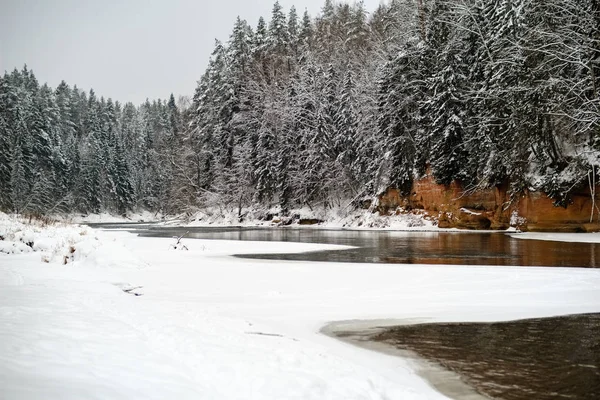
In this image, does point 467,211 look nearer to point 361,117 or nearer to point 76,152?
point 361,117

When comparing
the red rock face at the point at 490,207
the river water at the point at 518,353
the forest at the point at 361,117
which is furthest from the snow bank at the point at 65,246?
the red rock face at the point at 490,207

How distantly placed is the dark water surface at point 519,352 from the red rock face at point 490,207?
25637 mm

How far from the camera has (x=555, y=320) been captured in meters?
7.35

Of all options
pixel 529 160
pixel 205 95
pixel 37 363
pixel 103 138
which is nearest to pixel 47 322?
pixel 37 363

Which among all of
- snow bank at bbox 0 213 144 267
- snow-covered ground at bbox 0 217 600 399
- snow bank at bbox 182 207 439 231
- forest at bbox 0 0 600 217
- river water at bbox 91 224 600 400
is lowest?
river water at bbox 91 224 600 400

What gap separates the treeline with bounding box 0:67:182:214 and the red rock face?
3946 centimetres

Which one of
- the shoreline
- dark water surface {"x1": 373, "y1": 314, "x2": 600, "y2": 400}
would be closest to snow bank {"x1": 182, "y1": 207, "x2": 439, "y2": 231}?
dark water surface {"x1": 373, "y1": 314, "x2": 600, "y2": 400}

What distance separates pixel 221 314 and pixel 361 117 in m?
42.0

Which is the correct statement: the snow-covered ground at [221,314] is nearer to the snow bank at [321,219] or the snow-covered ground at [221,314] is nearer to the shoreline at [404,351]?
the shoreline at [404,351]

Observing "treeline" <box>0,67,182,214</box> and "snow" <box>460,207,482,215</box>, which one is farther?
"treeline" <box>0,67,182,214</box>

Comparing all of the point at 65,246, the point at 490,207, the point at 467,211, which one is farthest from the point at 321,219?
the point at 65,246

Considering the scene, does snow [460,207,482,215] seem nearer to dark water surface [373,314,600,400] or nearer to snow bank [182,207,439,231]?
snow bank [182,207,439,231]

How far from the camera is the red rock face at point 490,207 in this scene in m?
29.4

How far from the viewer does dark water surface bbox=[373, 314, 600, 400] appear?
4.52 m
